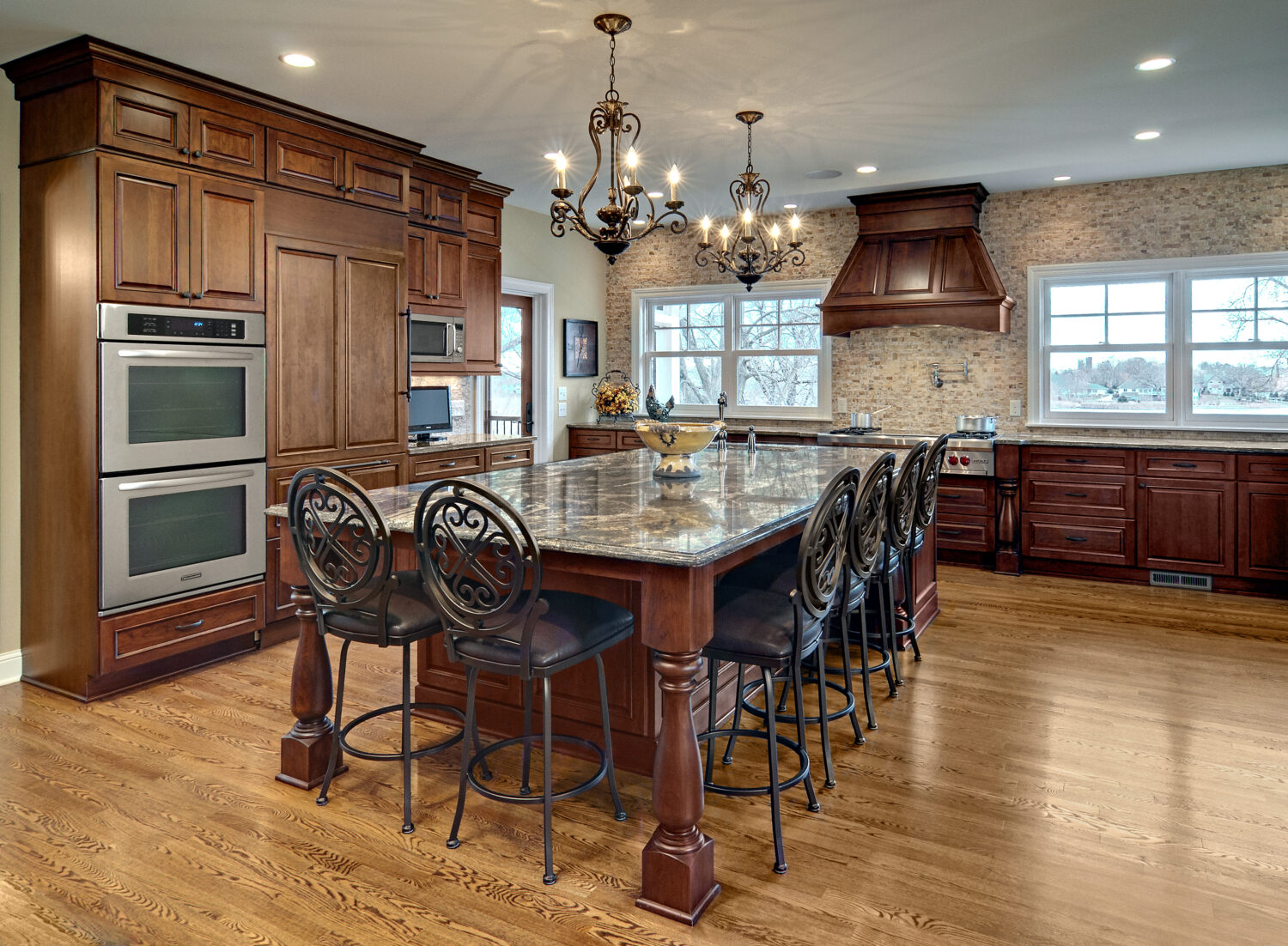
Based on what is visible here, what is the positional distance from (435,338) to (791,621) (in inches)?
149

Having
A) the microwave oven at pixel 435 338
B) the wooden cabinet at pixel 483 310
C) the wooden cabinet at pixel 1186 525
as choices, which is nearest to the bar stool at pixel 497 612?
the microwave oven at pixel 435 338

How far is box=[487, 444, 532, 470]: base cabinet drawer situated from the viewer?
579 cm

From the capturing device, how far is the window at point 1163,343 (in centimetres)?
577

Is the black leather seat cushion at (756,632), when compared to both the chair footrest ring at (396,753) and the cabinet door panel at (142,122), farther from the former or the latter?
the cabinet door panel at (142,122)

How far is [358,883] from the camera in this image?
7.27ft

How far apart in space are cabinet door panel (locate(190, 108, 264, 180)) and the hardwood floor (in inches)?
92.1

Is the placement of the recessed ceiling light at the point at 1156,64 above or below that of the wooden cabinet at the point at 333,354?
above

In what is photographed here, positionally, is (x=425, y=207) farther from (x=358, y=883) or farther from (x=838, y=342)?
(x=358, y=883)

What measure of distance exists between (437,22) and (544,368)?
162 inches

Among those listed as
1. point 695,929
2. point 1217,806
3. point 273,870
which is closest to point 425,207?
point 273,870

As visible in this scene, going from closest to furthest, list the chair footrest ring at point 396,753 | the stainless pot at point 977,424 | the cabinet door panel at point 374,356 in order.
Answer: the chair footrest ring at point 396,753 → the cabinet door panel at point 374,356 → the stainless pot at point 977,424

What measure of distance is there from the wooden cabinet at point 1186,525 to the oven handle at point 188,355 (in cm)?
536

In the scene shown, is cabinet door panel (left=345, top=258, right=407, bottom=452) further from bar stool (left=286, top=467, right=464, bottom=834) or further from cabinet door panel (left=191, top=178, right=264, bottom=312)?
bar stool (left=286, top=467, right=464, bottom=834)

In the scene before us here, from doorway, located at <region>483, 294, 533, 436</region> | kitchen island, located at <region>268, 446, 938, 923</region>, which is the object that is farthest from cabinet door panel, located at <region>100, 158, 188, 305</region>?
doorway, located at <region>483, 294, 533, 436</region>
